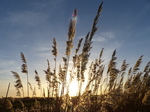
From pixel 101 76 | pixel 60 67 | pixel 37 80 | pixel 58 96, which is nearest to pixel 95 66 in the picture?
pixel 101 76

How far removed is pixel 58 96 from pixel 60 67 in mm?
775

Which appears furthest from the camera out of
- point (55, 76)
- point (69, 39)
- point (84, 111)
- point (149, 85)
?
point (149, 85)

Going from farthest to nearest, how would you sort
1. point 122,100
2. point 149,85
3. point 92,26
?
point 149,85
point 122,100
point 92,26

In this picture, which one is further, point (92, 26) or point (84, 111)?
point (92, 26)

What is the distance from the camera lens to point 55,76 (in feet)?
12.1

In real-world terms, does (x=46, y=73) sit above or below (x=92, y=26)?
below

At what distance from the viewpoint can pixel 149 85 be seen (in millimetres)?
5727

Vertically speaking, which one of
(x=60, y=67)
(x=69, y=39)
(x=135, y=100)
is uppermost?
(x=69, y=39)

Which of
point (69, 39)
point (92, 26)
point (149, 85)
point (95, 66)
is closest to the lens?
point (92, 26)

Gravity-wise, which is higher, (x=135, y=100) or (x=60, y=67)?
(x=60, y=67)

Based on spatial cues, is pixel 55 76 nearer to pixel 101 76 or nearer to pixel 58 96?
pixel 58 96

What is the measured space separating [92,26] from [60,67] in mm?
1494

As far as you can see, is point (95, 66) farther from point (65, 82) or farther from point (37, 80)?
point (37, 80)

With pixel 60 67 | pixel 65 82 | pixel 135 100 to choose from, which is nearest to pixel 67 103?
pixel 65 82
